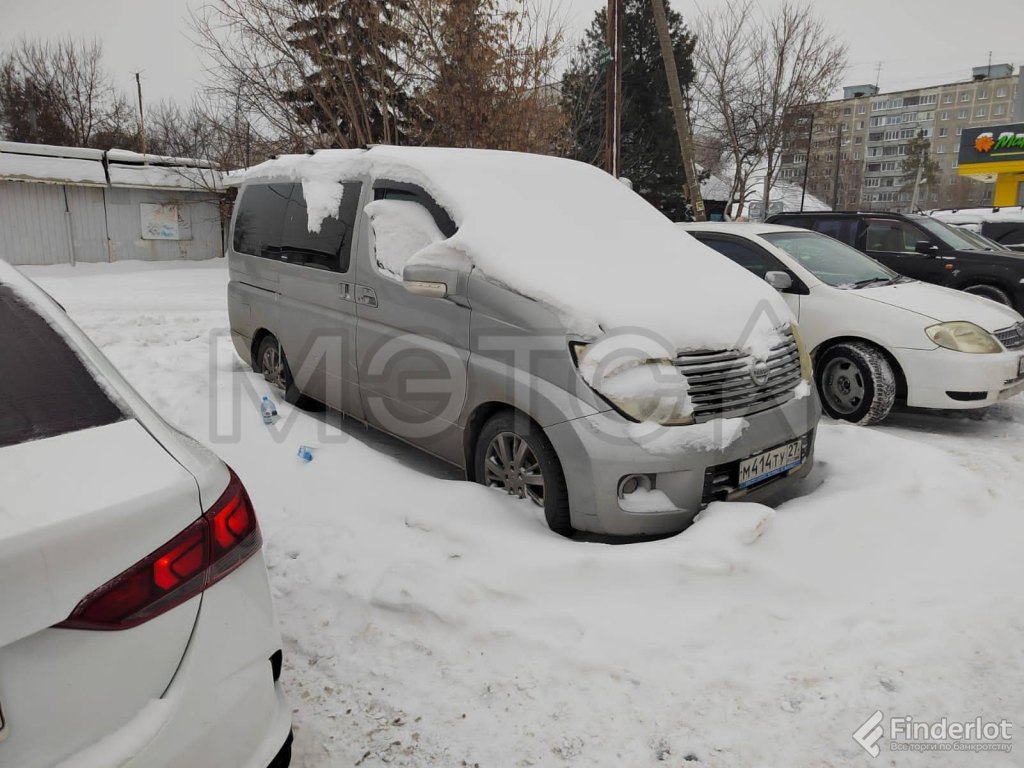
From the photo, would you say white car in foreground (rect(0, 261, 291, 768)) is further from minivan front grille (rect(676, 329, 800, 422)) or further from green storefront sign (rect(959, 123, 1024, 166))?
green storefront sign (rect(959, 123, 1024, 166))

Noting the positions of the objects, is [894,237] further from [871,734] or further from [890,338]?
[871,734]

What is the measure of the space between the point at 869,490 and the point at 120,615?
349 cm

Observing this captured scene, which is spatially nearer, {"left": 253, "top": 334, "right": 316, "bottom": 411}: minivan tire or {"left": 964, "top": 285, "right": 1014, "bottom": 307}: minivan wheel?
{"left": 253, "top": 334, "right": 316, "bottom": 411}: minivan tire

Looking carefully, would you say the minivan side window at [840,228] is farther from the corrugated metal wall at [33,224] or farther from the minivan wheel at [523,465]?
the corrugated metal wall at [33,224]

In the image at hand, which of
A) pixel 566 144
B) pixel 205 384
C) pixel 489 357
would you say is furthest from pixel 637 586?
pixel 566 144

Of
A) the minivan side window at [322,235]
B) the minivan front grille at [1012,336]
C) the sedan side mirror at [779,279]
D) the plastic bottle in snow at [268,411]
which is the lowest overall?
the plastic bottle in snow at [268,411]

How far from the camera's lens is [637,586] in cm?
291

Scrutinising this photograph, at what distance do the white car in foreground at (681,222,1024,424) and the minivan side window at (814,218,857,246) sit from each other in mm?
2509

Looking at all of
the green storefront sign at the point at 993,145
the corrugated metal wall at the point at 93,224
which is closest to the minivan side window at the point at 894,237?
the corrugated metal wall at the point at 93,224

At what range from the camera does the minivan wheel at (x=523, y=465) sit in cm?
327

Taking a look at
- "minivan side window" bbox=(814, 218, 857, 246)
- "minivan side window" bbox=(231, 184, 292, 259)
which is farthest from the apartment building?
"minivan side window" bbox=(231, 184, 292, 259)

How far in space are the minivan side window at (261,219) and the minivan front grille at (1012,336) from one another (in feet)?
18.0

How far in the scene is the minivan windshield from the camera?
8891 mm

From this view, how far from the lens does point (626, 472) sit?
3.09 meters
